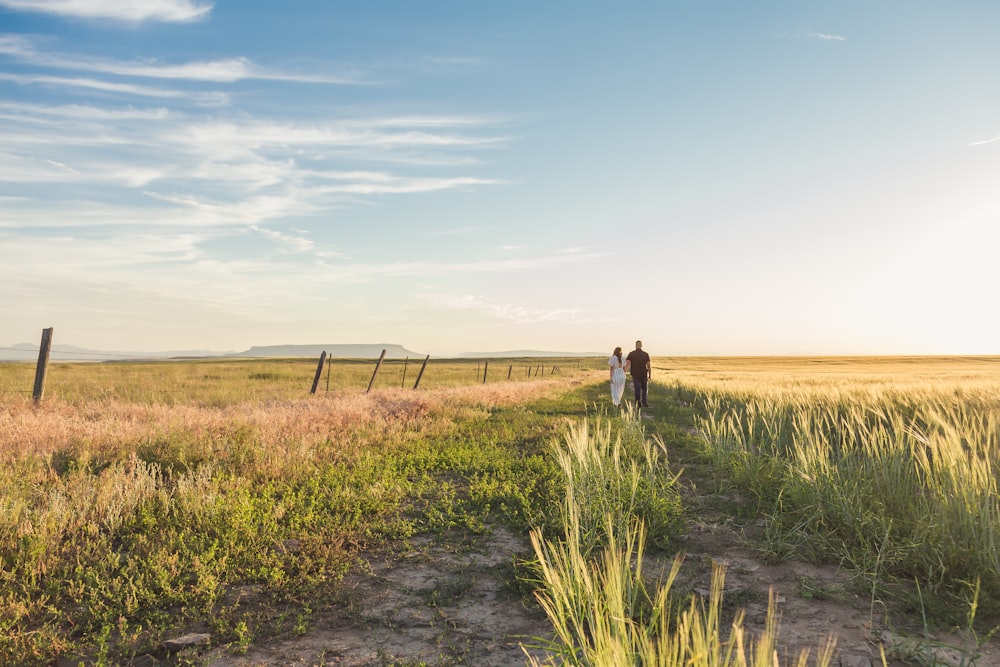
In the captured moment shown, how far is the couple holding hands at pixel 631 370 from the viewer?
60.8 ft

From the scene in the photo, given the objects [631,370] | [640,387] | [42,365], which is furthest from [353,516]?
[640,387]

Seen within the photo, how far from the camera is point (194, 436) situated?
826cm

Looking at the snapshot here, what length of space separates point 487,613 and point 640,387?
1660 cm

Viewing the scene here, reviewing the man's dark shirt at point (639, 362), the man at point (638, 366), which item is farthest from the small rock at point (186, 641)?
the man's dark shirt at point (639, 362)

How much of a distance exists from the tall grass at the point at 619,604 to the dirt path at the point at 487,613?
22 centimetres

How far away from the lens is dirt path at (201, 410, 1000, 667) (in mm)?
3432

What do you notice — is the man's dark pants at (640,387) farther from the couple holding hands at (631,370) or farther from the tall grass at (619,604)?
the tall grass at (619,604)

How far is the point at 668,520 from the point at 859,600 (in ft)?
6.07

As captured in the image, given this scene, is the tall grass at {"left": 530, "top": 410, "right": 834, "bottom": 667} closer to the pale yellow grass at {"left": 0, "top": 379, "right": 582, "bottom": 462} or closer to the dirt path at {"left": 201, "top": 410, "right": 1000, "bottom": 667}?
the dirt path at {"left": 201, "top": 410, "right": 1000, "bottom": 667}

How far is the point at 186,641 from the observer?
3596mm

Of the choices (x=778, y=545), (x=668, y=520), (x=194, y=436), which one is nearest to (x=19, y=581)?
(x=194, y=436)

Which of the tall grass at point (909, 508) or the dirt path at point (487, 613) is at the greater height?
the tall grass at point (909, 508)

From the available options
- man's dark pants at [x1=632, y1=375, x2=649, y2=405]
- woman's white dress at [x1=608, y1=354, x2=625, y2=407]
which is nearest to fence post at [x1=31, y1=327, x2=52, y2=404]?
woman's white dress at [x1=608, y1=354, x2=625, y2=407]

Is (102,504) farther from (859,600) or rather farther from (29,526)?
(859,600)
